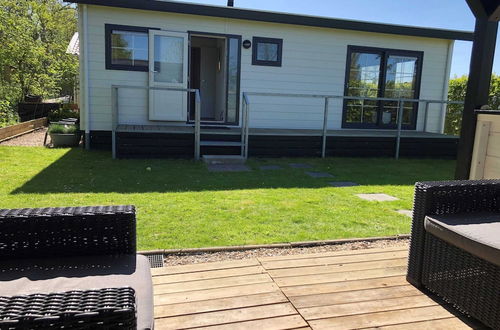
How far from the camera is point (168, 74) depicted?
7773 mm

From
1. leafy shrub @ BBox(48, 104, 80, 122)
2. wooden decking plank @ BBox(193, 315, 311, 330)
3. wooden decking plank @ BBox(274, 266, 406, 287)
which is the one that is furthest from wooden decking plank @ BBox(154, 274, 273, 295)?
leafy shrub @ BBox(48, 104, 80, 122)

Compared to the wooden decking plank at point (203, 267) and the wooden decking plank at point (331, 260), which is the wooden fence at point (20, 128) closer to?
the wooden decking plank at point (203, 267)

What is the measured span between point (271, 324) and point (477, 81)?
2339 millimetres

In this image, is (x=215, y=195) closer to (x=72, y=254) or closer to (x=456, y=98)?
(x=72, y=254)

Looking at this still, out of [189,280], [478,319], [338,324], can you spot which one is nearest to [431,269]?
[478,319]

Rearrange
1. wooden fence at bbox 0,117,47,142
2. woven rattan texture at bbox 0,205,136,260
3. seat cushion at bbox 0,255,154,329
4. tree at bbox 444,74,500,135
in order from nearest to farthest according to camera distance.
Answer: seat cushion at bbox 0,255,154,329 → woven rattan texture at bbox 0,205,136,260 → wooden fence at bbox 0,117,47,142 → tree at bbox 444,74,500,135

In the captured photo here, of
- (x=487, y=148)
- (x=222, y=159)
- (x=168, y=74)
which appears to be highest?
(x=168, y=74)

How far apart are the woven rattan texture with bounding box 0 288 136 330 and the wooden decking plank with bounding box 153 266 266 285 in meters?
1.25

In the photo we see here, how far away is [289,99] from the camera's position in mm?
8531

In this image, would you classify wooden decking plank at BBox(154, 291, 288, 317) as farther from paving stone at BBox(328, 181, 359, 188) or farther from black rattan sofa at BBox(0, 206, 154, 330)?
paving stone at BBox(328, 181, 359, 188)

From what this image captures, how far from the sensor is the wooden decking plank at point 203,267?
2398 millimetres

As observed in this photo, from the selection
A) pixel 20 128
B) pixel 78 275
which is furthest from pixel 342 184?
pixel 20 128

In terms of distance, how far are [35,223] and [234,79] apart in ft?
22.4

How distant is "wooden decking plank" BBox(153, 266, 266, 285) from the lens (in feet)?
7.48
